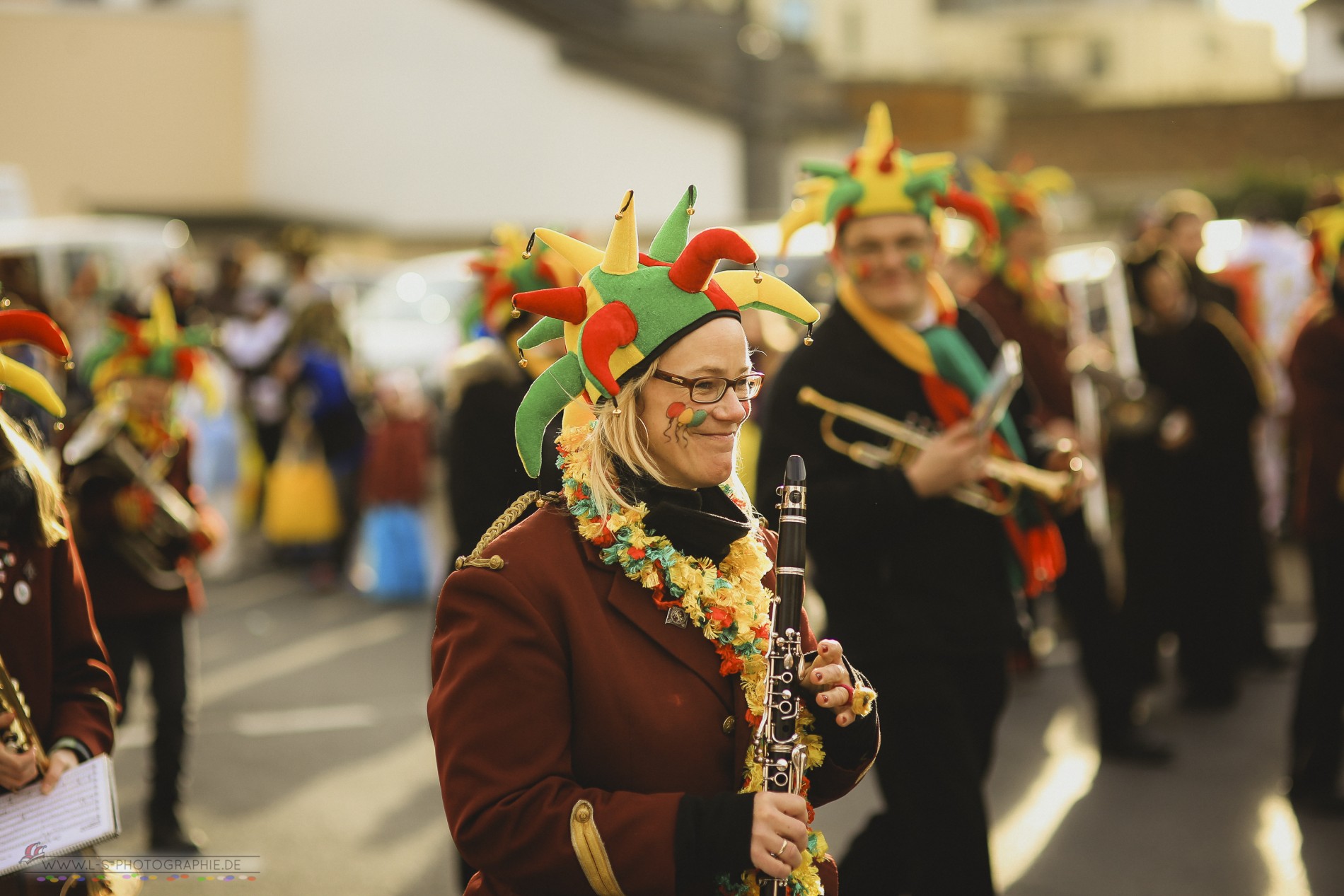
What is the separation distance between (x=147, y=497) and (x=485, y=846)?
3.46 metres

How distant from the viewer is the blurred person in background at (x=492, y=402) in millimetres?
4590

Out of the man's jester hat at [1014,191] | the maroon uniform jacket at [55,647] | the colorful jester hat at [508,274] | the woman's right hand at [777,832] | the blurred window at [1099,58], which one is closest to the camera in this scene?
the woman's right hand at [777,832]

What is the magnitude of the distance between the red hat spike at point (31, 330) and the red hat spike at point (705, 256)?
145 centimetres

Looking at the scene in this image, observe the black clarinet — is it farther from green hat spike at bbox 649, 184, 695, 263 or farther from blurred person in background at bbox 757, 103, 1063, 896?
blurred person in background at bbox 757, 103, 1063, 896

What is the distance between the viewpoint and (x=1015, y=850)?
541 cm

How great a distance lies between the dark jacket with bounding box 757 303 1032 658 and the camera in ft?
12.6

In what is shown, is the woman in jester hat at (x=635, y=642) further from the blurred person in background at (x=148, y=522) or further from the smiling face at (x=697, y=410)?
the blurred person in background at (x=148, y=522)

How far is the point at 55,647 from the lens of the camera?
3.11m

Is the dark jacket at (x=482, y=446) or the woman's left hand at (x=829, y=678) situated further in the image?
the dark jacket at (x=482, y=446)

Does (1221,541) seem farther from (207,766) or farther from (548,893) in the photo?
(548,893)

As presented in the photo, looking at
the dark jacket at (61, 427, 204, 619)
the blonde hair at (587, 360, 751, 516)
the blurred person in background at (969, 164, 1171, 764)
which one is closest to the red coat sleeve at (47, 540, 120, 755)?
the blonde hair at (587, 360, 751, 516)

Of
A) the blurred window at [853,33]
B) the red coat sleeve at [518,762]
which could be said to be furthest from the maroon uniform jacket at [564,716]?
the blurred window at [853,33]

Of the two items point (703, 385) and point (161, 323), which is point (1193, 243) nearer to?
point (161, 323)

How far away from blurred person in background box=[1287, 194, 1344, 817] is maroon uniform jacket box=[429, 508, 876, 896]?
12.1ft
